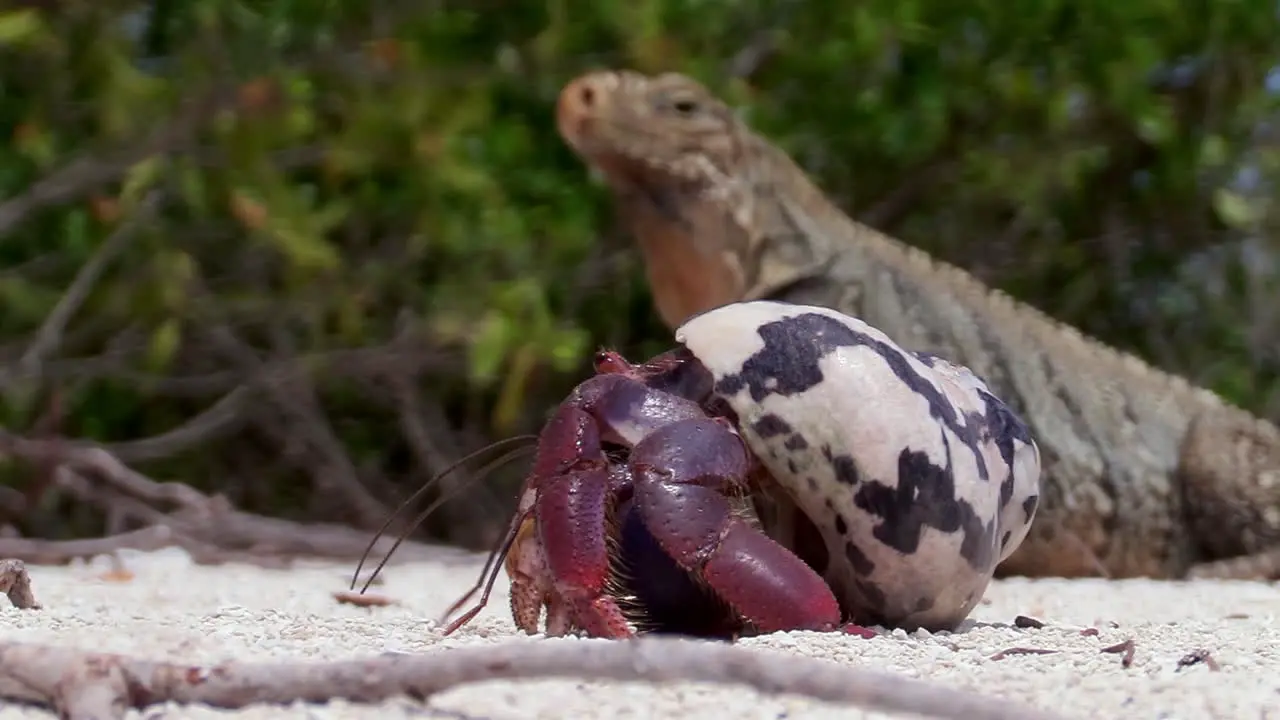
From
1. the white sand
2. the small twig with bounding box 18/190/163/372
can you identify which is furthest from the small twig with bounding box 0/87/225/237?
the white sand

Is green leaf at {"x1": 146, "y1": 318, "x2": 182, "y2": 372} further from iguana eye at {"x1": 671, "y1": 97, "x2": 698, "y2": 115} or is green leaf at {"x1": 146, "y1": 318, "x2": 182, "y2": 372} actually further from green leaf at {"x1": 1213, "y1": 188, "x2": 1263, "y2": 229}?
green leaf at {"x1": 1213, "y1": 188, "x2": 1263, "y2": 229}

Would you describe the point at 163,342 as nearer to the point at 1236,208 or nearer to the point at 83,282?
the point at 83,282

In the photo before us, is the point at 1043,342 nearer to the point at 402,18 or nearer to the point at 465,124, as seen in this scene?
the point at 465,124

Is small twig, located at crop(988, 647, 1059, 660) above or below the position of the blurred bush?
below

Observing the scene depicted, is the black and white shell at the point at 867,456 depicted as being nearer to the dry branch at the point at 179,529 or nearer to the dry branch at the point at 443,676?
the dry branch at the point at 443,676

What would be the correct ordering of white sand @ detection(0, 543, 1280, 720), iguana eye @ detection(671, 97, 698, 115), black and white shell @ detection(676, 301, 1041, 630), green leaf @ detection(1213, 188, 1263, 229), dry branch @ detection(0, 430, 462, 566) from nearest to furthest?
white sand @ detection(0, 543, 1280, 720)
black and white shell @ detection(676, 301, 1041, 630)
dry branch @ detection(0, 430, 462, 566)
iguana eye @ detection(671, 97, 698, 115)
green leaf @ detection(1213, 188, 1263, 229)

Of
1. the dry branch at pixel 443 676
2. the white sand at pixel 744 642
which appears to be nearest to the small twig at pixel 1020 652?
the white sand at pixel 744 642

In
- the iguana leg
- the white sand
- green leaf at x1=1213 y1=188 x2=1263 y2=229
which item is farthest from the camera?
green leaf at x1=1213 y1=188 x2=1263 y2=229
